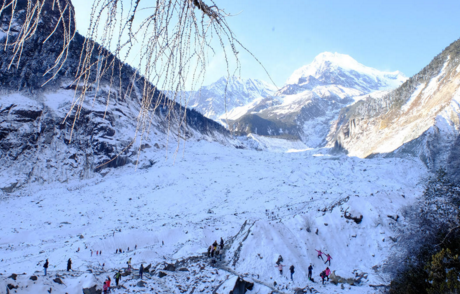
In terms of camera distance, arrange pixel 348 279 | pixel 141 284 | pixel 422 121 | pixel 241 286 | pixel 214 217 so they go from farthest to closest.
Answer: pixel 422 121 < pixel 214 217 < pixel 348 279 < pixel 141 284 < pixel 241 286

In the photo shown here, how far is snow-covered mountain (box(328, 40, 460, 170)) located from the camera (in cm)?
3450

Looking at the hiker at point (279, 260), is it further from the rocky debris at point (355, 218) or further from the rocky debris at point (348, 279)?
the rocky debris at point (355, 218)

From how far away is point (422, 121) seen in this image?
1601 inches

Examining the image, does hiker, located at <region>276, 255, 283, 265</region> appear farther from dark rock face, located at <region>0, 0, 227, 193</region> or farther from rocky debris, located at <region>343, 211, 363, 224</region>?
dark rock face, located at <region>0, 0, 227, 193</region>

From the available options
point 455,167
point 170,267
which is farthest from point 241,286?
point 455,167

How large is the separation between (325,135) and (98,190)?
13070 cm

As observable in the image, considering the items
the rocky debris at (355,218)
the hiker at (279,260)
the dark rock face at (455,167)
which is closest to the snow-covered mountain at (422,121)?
the dark rock face at (455,167)

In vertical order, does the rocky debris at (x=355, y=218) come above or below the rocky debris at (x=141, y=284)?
above

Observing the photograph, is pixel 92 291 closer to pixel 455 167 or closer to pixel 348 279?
pixel 348 279

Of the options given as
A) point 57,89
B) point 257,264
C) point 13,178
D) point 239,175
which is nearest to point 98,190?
point 13,178

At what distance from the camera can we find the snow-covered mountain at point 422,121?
34500mm

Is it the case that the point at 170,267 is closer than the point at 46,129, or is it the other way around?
the point at 170,267

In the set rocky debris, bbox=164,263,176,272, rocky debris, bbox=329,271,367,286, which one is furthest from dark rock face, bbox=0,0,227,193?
rocky debris, bbox=329,271,367,286

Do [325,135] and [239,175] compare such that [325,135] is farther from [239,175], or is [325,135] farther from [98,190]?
[98,190]
